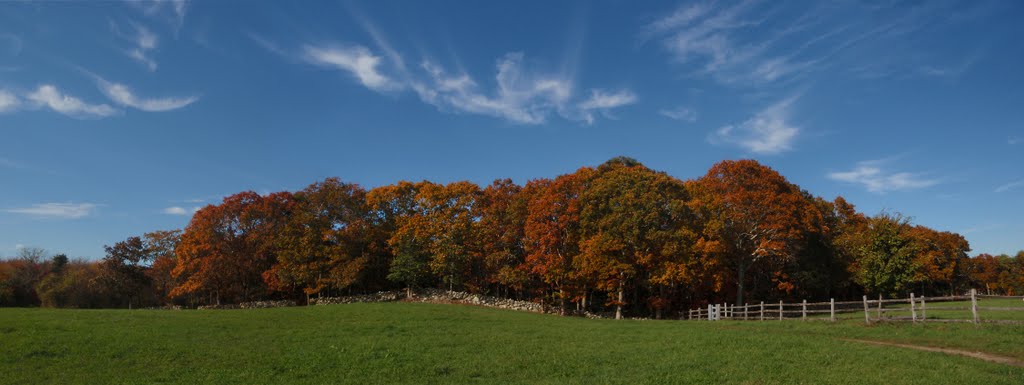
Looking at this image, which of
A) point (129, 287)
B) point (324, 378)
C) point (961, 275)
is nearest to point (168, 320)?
point (324, 378)

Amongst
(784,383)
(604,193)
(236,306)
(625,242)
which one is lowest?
(236,306)

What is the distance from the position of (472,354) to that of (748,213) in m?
32.7

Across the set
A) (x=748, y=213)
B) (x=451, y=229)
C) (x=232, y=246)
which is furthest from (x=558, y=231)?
(x=232, y=246)

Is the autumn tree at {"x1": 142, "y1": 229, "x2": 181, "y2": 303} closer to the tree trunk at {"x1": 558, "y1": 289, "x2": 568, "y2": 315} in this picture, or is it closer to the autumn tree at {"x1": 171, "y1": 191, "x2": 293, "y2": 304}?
the autumn tree at {"x1": 171, "y1": 191, "x2": 293, "y2": 304}

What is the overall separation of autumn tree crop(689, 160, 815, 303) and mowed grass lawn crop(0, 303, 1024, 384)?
55.5 feet

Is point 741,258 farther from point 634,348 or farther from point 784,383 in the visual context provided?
point 784,383

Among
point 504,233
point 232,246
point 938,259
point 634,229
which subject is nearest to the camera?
point 634,229

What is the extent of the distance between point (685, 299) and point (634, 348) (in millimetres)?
34673

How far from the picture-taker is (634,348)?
18.2 metres

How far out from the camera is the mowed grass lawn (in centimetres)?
1347

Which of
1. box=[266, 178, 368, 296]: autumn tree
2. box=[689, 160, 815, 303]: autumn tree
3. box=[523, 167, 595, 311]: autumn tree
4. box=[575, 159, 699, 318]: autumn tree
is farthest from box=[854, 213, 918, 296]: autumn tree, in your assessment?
box=[266, 178, 368, 296]: autumn tree

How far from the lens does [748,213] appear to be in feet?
139

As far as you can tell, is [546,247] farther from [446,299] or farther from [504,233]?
[446,299]

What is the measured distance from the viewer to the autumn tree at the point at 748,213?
136ft
